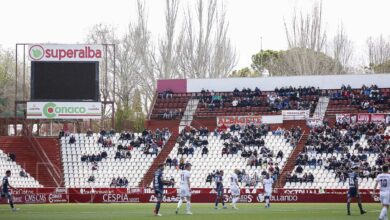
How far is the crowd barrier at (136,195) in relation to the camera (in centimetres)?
5203

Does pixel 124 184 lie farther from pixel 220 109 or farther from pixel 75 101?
pixel 220 109

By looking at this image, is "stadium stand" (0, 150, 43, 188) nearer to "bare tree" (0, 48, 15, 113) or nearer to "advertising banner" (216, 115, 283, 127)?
"advertising banner" (216, 115, 283, 127)

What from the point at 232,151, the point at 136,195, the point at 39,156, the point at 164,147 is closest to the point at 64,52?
the point at 39,156

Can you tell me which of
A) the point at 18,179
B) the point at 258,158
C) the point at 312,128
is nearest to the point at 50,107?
the point at 18,179

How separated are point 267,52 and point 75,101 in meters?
63.5

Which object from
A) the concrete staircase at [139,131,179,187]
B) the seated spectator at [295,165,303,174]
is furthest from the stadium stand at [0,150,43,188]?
the seated spectator at [295,165,303,174]

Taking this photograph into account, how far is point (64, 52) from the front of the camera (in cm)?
6000

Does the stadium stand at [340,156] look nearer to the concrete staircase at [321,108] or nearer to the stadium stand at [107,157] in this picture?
the concrete staircase at [321,108]

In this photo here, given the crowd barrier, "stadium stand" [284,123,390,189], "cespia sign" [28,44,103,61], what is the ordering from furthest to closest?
"cespia sign" [28,44,103,61] → "stadium stand" [284,123,390,189] → the crowd barrier

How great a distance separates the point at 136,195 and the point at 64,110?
11174 millimetres

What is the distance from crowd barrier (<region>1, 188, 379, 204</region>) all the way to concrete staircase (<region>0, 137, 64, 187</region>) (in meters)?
5.49

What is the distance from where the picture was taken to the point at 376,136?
194 ft

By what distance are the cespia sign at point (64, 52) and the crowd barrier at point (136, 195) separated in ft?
36.9

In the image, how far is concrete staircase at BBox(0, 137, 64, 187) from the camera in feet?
196
